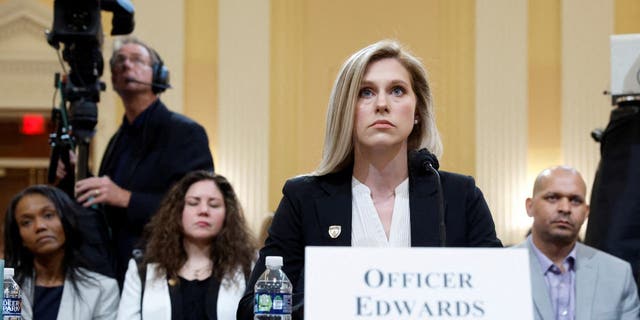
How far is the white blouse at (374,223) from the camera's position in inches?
105

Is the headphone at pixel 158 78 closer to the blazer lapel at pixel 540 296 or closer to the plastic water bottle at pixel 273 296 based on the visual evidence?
the blazer lapel at pixel 540 296

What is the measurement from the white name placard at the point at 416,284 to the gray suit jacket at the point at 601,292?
2032 mm

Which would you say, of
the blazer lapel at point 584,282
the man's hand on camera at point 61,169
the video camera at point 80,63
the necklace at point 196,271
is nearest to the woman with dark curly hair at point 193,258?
the necklace at point 196,271

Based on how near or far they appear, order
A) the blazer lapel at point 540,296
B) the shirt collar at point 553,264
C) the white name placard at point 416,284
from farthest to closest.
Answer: the shirt collar at point 553,264 → the blazer lapel at point 540,296 → the white name placard at point 416,284

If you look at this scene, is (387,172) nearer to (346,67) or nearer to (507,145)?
(346,67)

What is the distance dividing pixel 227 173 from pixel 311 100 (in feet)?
3.39

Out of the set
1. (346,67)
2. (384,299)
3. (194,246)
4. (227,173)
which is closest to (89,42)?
(194,246)

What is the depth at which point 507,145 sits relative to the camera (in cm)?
974

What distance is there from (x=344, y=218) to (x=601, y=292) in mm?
1641

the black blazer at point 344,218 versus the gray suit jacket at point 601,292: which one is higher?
the black blazer at point 344,218

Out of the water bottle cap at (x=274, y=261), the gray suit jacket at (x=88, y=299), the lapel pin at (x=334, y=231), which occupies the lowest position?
the gray suit jacket at (x=88, y=299)

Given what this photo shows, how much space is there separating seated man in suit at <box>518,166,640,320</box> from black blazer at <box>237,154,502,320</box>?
1.33m

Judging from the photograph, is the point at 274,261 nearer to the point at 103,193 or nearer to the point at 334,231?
the point at 334,231

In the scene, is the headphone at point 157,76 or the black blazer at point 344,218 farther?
the headphone at point 157,76
